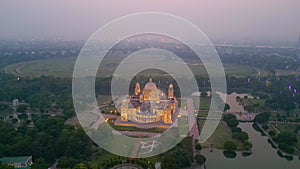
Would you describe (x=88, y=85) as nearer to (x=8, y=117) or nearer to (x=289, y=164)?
(x=8, y=117)

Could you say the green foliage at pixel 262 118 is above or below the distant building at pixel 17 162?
above

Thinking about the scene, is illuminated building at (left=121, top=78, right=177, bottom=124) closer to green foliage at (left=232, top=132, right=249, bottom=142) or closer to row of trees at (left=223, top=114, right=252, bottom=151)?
row of trees at (left=223, top=114, right=252, bottom=151)

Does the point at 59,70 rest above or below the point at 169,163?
above

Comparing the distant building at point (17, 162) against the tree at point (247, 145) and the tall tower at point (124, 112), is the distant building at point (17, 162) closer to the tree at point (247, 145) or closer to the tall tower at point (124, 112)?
the tall tower at point (124, 112)

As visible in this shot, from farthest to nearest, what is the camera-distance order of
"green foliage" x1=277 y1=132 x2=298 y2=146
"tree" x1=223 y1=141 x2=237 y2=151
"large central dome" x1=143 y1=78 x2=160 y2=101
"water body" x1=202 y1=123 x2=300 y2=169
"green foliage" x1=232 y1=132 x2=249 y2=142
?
"large central dome" x1=143 y1=78 x2=160 y2=101
"green foliage" x1=232 y1=132 x2=249 y2=142
"green foliage" x1=277 y1=132 x2=298 y2=146
"tree" x1=223 y1=141 x2=237 y2=151
"water body" x1=202 y1=123 x2=300 y2=169

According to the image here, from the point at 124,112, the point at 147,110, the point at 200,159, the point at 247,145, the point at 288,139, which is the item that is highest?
the point at 147,110

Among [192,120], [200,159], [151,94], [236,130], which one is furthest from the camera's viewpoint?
[151,94]

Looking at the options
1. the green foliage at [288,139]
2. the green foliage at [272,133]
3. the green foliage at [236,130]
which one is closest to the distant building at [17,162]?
the green foliage at [236,130]

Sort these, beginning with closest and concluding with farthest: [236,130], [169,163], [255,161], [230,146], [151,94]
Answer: [169,163]
[255,161]
[230,146]
[236,130]
[151,94]

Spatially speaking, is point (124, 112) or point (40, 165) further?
point (124, 112)

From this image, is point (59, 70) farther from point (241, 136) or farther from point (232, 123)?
point (241, 136)

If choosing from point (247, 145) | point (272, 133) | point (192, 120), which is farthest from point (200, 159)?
point (272, 133)

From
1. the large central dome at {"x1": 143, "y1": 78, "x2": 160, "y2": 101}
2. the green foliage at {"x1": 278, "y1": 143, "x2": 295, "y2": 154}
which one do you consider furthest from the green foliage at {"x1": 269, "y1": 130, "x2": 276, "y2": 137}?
the large central dome at {"x1": 143, "y1": 78, "x2": 160, "y2": 101}
